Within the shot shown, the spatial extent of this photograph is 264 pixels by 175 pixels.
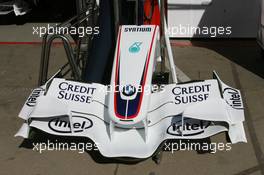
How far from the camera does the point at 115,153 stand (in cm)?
373

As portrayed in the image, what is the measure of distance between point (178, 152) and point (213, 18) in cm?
376

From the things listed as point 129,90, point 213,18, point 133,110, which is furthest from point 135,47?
point 213,18

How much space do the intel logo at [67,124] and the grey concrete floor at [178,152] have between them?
1.40 ft

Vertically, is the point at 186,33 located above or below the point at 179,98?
below

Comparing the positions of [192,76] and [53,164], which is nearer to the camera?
[53,164]

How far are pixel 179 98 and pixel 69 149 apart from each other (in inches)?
49.5

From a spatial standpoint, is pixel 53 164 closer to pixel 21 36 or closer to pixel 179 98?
pixel 179 98

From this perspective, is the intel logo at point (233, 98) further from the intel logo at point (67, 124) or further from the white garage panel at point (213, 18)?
the white garage panel at point (213, 18)

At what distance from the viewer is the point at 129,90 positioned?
155 inches

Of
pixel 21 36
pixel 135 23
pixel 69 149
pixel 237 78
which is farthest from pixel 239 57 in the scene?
pixel 21 36

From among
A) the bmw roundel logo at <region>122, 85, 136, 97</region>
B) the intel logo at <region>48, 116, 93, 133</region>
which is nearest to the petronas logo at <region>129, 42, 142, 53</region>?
the bmw roundel logo at <region>122, 85, 136, 97</region>

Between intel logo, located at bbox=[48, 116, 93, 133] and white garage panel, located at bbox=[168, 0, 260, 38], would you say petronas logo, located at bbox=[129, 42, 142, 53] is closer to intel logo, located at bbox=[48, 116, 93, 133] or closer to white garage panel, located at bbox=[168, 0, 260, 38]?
intel logo, located at bbox=[48, 116, 93, 133]

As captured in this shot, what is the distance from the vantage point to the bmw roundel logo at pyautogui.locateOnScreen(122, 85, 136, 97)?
3.91 meters

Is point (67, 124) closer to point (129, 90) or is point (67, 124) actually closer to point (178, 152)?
point (129, 90)
